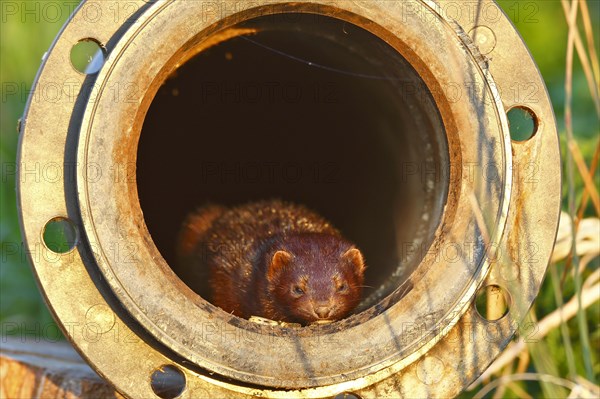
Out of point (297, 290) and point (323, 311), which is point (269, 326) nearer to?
point (323, 311)

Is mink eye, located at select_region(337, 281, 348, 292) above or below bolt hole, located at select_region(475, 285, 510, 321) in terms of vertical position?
above

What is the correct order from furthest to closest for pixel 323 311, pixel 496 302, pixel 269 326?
pixel 323 311 → pixel 496 302 → pixel 269 326

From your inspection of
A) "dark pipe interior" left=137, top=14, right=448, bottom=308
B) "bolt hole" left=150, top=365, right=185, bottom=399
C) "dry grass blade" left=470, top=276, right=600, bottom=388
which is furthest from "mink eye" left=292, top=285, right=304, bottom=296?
"dry grass blade" left=470, top=276, right=600, bottom=388

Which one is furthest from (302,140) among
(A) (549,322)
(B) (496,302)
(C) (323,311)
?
(B) (496,302)

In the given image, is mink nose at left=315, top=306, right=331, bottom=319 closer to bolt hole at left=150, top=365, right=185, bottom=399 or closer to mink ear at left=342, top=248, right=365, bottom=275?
mink ear at left=342, top=248, right=365, bottom=275

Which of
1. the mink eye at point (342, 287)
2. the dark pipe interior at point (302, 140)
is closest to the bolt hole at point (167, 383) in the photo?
the mink eye at point (342, 287)

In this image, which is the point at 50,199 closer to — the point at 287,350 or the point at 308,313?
the point at 287,350

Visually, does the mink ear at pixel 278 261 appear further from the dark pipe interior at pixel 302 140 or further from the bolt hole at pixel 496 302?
the bolt hole at pixel 496 302
